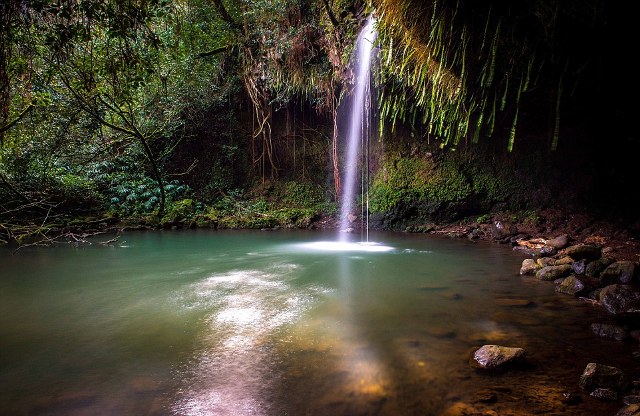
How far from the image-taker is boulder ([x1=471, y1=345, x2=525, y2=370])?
2605 mm

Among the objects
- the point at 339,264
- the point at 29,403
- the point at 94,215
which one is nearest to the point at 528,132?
the point at 339,264

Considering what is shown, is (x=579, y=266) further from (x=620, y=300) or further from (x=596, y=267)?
(x=620, y=300)

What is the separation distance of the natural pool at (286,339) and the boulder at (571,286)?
0.13 metres

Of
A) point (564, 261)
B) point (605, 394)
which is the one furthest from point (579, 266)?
point (605, 394)

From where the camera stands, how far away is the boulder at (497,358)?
261 centimetres

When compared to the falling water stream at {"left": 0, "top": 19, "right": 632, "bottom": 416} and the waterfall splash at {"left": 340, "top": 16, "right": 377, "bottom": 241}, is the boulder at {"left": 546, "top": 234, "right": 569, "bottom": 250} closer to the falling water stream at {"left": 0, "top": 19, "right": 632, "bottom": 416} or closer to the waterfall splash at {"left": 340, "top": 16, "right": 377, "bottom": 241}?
the falling water stream at {"left": 0, "top": 19, "right": 632, "bottom": 416}

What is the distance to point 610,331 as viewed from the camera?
314 cm

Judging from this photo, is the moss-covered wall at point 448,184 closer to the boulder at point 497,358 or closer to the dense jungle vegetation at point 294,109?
the dense jungle vegetation at point 294,109

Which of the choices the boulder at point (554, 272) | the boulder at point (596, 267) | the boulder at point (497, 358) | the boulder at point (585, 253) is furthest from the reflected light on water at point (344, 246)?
the boulder at point (497, 358)

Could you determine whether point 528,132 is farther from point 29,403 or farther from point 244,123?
point 29,403

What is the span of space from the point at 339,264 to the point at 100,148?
10352 millimetres

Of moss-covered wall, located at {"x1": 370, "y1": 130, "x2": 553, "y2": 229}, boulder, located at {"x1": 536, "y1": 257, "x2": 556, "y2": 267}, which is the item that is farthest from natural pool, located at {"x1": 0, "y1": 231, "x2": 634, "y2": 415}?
moss-covered wall, located at {"x1": 370, "y1": 130, "x2": 553, "y2": 229}

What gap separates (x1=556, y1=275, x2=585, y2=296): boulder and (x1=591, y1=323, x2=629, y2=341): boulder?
1.24 metres

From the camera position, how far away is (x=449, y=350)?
2.95 metres
